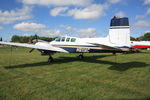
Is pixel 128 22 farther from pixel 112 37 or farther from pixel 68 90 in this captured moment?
pixel 68 90

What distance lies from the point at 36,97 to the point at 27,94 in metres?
0.56

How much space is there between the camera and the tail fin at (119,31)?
34.7 feet

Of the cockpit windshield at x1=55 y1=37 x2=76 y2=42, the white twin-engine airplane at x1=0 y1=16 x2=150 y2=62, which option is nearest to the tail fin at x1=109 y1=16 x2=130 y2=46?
the white twin-engine airplane at x1=0 y1=16 x2=150 y2=62

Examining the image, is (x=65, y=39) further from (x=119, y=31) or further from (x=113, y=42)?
(x=119, y=31)

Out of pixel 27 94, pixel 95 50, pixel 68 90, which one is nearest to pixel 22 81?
pixel 27 94

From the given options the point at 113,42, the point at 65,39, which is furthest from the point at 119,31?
the point at 65,39

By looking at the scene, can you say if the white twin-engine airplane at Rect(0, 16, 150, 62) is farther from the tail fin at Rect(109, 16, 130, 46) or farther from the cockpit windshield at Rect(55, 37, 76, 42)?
the cockpit windshield at Rect(55, 37, 76, 42)

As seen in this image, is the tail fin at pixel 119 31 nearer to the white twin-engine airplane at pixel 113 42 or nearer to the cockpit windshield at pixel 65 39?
the white twin-engine airplane at pixel 113 42

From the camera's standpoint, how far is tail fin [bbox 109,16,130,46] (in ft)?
34.7

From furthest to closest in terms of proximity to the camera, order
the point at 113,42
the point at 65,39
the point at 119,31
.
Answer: the point at 65,39 → the point at 113,42 → the point at 119,31

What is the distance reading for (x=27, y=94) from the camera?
5707 mm

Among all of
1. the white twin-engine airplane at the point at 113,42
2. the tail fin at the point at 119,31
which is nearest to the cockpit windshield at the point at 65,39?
the white twin-engine airplane at the point at 113,42

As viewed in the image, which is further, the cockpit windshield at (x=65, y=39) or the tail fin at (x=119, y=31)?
the cockpit windshield at (x=65, y=39)

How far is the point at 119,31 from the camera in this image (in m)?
10.8
